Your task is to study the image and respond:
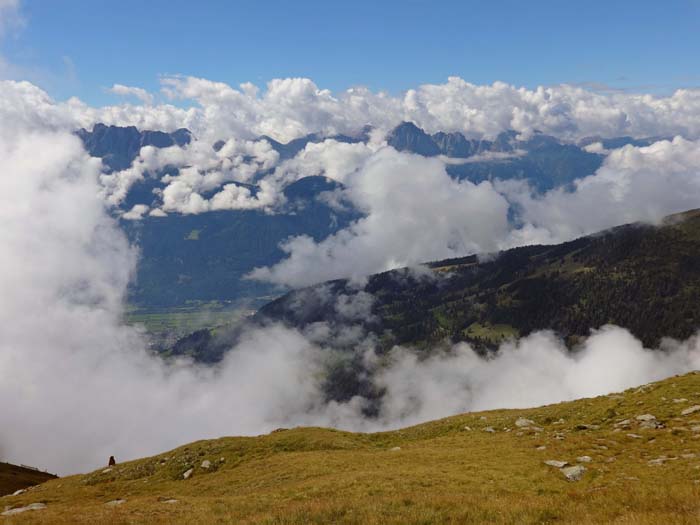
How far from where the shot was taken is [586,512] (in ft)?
52.6

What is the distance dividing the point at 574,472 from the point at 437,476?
8113mm

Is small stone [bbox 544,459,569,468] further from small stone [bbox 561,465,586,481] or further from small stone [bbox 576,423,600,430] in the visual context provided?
small stone [bbox 576,423,600,430]

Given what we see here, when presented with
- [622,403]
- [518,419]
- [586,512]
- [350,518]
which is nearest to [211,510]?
[350,518]

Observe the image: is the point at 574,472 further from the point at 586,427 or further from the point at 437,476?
the point at 586,427

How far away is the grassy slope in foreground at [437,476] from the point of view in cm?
1756

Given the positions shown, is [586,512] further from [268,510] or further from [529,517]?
[268,510]

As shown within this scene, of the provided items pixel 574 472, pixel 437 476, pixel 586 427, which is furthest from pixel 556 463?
pixel 586 427

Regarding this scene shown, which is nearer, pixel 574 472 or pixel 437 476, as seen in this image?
pixel 574 472

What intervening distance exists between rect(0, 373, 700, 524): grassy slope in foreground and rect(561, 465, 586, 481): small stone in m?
0.44

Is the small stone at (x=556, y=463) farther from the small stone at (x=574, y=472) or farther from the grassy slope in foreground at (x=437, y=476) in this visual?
the small stone at (x=574, y=472)

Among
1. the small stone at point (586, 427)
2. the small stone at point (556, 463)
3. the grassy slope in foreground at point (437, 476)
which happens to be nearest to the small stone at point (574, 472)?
the grassy slope in foreground at point (437, 476)

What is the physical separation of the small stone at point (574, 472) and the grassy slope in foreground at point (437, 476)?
44 centimetres

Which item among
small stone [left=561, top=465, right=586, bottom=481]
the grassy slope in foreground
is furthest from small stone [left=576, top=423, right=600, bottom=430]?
small stone [left=561, top=465, right=586, bottom=481]

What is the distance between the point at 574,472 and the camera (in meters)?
26.1
